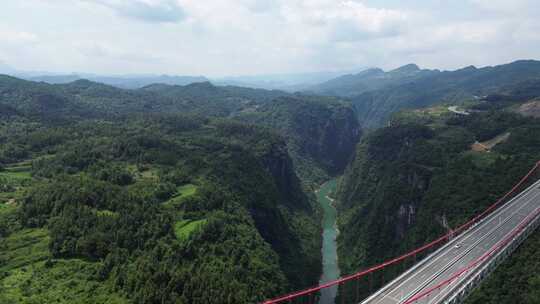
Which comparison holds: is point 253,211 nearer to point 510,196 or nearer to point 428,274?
point 428,274

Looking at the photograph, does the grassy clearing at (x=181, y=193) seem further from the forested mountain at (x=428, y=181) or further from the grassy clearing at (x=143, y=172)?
the forested mountain at (x=428, y=181)

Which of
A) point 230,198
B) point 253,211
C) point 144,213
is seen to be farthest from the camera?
point 253,211

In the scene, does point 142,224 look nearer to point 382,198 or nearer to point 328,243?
point 328,243

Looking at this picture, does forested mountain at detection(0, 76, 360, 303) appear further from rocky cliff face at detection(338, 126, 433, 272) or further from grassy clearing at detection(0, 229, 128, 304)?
rocky cliff face at detection(338, 126, 433, 272)

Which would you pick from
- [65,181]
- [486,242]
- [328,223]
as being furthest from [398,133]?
[65,181]

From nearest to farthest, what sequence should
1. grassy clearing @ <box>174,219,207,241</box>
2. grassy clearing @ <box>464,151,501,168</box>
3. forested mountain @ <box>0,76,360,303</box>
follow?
forested mountain @ <box>0,76,360,303</box>
grassy clearing @ <box>174,219,207,241</box>
grassy clearing @ <box>464,151,501,168</box>

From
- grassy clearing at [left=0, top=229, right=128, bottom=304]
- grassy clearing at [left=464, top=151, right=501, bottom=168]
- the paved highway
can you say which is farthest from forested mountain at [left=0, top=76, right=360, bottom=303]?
grassy clearing at [left=464, top=151, right=501, bottom=168]

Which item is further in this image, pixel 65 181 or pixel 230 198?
pixel 230 198
